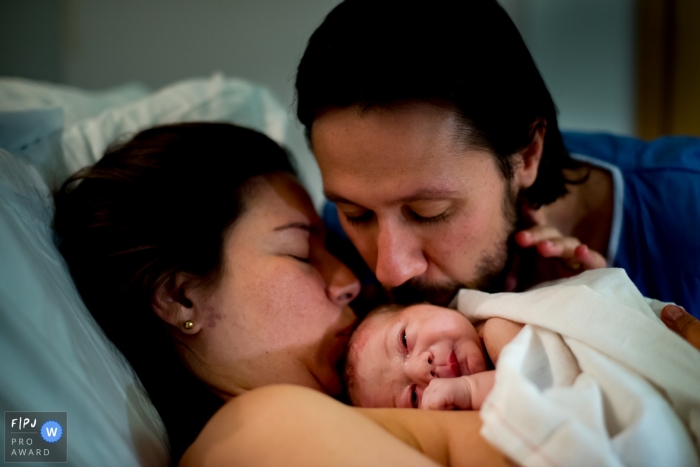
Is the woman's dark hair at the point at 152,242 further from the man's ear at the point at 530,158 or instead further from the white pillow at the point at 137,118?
the man's ear at the point at 530,158

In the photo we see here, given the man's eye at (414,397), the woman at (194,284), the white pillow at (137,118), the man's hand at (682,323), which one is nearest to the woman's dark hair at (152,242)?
the woman at (194,284)

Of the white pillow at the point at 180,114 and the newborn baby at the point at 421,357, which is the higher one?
the white pillow at the point at 180,114

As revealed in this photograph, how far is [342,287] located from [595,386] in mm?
604

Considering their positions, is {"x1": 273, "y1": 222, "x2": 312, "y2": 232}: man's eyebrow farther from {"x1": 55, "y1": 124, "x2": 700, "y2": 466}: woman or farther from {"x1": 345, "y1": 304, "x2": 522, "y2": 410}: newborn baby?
{"x1": 345, "y1": 304, "x2": 522, "y2": 410}: newborn baby

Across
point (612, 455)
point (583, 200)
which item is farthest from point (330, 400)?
point (583, 200)

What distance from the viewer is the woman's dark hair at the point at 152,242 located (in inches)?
43.1

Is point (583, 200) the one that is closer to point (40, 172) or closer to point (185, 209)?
point (185, 209)

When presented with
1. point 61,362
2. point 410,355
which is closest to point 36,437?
point 61,362

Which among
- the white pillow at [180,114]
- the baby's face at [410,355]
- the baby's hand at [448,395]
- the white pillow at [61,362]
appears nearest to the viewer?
the white pillow at [61,362]

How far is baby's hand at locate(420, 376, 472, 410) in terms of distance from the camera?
88 cm

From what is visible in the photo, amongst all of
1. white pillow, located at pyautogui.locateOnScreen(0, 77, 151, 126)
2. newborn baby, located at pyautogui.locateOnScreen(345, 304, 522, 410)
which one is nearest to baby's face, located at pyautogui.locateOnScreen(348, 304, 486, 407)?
newborn baby, located at pyautogui.locateOnScreen(345, 304, 522, 410)

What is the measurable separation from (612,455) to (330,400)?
40 cm

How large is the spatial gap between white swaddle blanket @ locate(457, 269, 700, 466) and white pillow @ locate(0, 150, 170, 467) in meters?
0.59

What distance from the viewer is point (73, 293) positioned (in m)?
0.98
